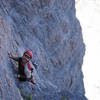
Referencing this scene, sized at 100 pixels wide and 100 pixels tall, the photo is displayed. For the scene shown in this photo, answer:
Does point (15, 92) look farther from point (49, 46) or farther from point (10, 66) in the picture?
point (49, 46)

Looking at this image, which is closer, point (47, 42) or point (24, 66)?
point (24, 66)

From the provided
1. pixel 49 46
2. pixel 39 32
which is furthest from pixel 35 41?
pixel 49 46

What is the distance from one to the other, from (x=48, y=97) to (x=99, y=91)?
20667 millimetres

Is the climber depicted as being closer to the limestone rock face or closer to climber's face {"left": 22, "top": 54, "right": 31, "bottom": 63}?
climber's face {"left": 22, "top": 54, "right": 31, "bottom": 63}

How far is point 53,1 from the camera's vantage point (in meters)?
22.0

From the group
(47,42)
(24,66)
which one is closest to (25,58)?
(24,66)

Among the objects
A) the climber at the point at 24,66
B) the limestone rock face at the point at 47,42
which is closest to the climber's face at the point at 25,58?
the climber at the point at 24,66

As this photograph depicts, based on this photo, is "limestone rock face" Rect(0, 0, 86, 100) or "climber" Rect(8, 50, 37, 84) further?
"limestone rock face" Rect(0, 0, 86, 100)

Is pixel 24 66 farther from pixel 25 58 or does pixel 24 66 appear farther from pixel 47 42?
pixel 47 42

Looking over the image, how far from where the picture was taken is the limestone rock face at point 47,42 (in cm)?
1177

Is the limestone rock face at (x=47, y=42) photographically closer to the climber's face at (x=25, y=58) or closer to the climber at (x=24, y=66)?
Answer: the climber at (x=24, y=66)

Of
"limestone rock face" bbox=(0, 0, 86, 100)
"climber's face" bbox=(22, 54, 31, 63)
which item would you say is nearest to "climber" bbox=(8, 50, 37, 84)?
"climber's face" bbox=(22, 54, 31, 63)

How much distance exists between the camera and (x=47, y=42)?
21188mm

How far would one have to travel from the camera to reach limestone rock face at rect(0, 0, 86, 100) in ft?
38.6
